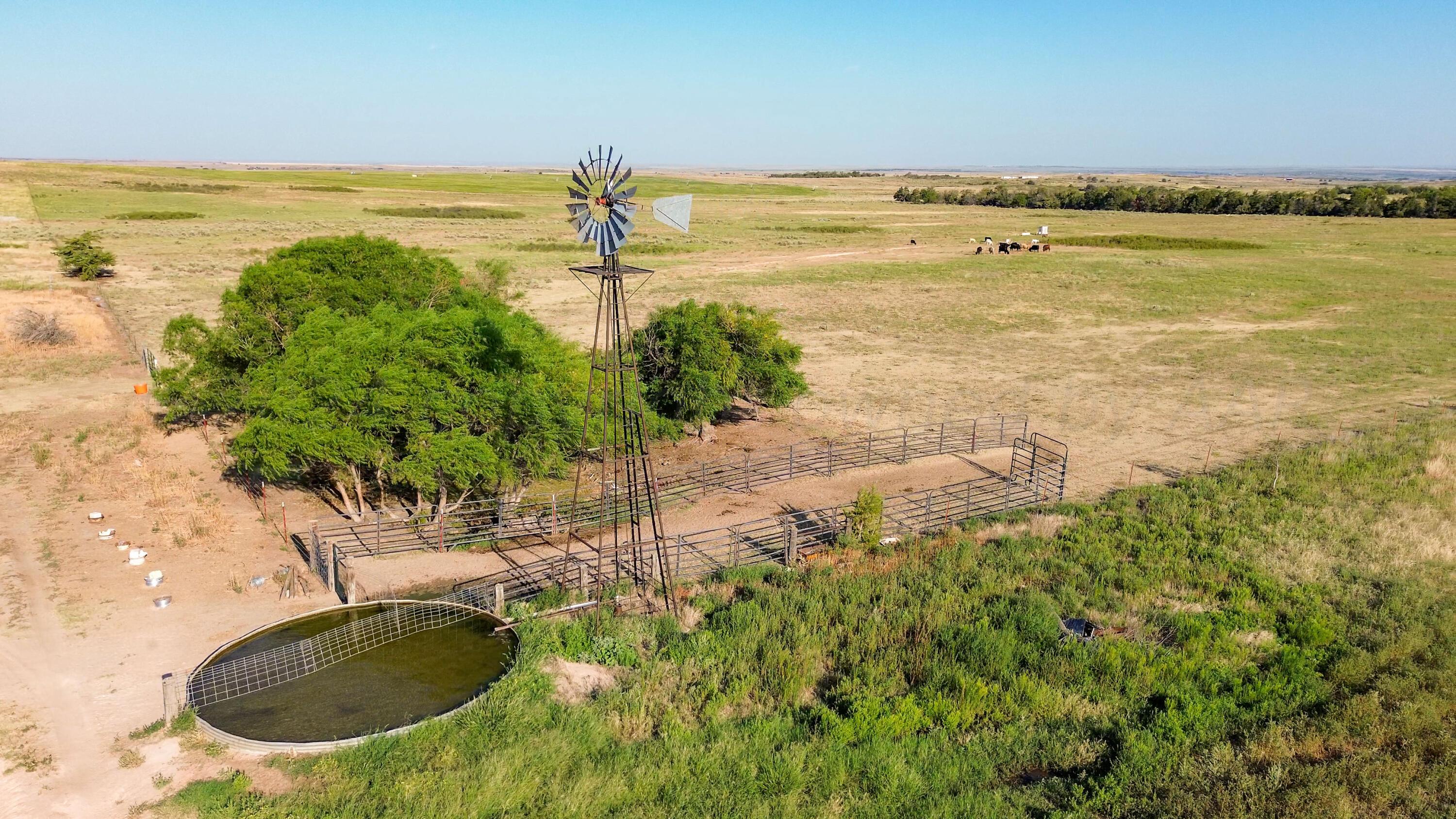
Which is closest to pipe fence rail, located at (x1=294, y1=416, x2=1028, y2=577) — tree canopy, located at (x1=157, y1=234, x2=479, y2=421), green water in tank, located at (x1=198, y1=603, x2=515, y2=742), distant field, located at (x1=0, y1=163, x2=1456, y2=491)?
green water in tank, located at (x1=198, y1=603, x2=515, y2=742)

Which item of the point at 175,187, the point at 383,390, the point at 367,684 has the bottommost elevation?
the point at 367,684

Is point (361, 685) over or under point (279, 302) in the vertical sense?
under

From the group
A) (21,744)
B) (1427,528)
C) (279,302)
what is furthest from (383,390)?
(1427,528)

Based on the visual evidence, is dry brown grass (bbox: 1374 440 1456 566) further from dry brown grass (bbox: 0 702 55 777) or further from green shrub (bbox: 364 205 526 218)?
green shrub (bbox: 364 205 526 218)

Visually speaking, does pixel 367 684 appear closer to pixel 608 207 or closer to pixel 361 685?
pixel 361 685

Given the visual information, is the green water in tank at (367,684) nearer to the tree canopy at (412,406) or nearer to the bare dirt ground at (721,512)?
the bare dirt ground at (721,512)

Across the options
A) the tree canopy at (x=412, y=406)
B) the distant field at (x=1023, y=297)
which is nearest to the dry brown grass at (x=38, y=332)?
the distant field at (x=1023, y=297)
